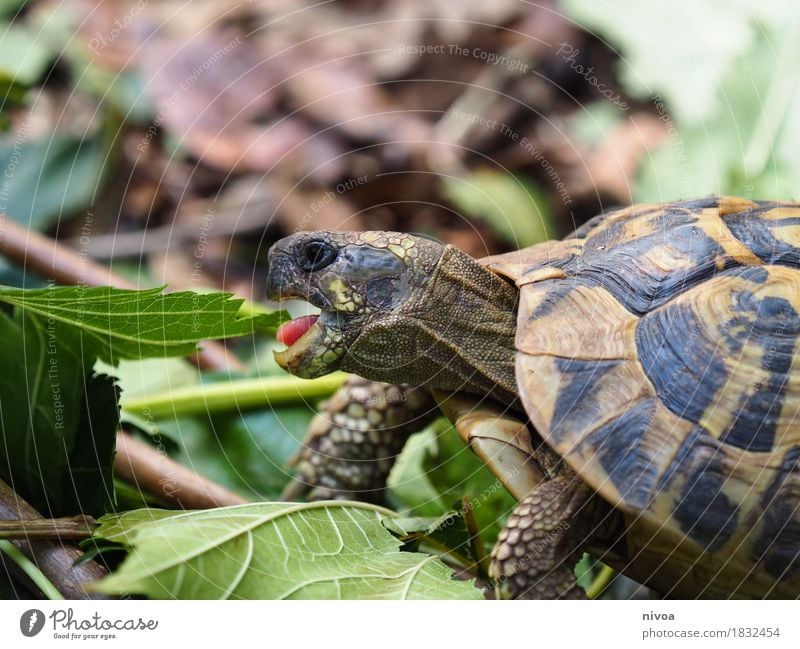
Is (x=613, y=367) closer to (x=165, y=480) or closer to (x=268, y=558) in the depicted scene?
(x=268, y=558)

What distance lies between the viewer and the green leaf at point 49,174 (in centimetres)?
159

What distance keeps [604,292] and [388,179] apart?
760mm

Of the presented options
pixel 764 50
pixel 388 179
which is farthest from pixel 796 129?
pixel 388 179

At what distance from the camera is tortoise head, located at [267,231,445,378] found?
878mm

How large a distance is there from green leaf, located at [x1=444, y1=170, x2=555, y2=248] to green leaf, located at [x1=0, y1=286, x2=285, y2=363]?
0.61m

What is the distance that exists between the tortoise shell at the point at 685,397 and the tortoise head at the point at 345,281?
0.13 metres

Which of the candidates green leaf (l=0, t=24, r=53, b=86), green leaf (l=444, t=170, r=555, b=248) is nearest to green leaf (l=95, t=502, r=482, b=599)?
green leaf (l=444, t=170, r=555, b=248)

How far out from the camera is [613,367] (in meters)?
0.80

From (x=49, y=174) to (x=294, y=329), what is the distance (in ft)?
3.40

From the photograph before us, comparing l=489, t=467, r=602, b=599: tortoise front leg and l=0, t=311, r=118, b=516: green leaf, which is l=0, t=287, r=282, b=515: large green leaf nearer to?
l=0, t=311, r=118, b=516: green leaf

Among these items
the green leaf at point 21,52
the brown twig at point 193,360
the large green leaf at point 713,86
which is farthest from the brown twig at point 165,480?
the large green leaf at point 713,86

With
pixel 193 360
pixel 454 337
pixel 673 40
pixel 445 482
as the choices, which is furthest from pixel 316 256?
pixel 673 40

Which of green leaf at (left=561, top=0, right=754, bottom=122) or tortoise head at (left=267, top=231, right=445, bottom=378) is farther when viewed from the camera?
green leaf at (left=561, top=0, right=754, bottom=122)
